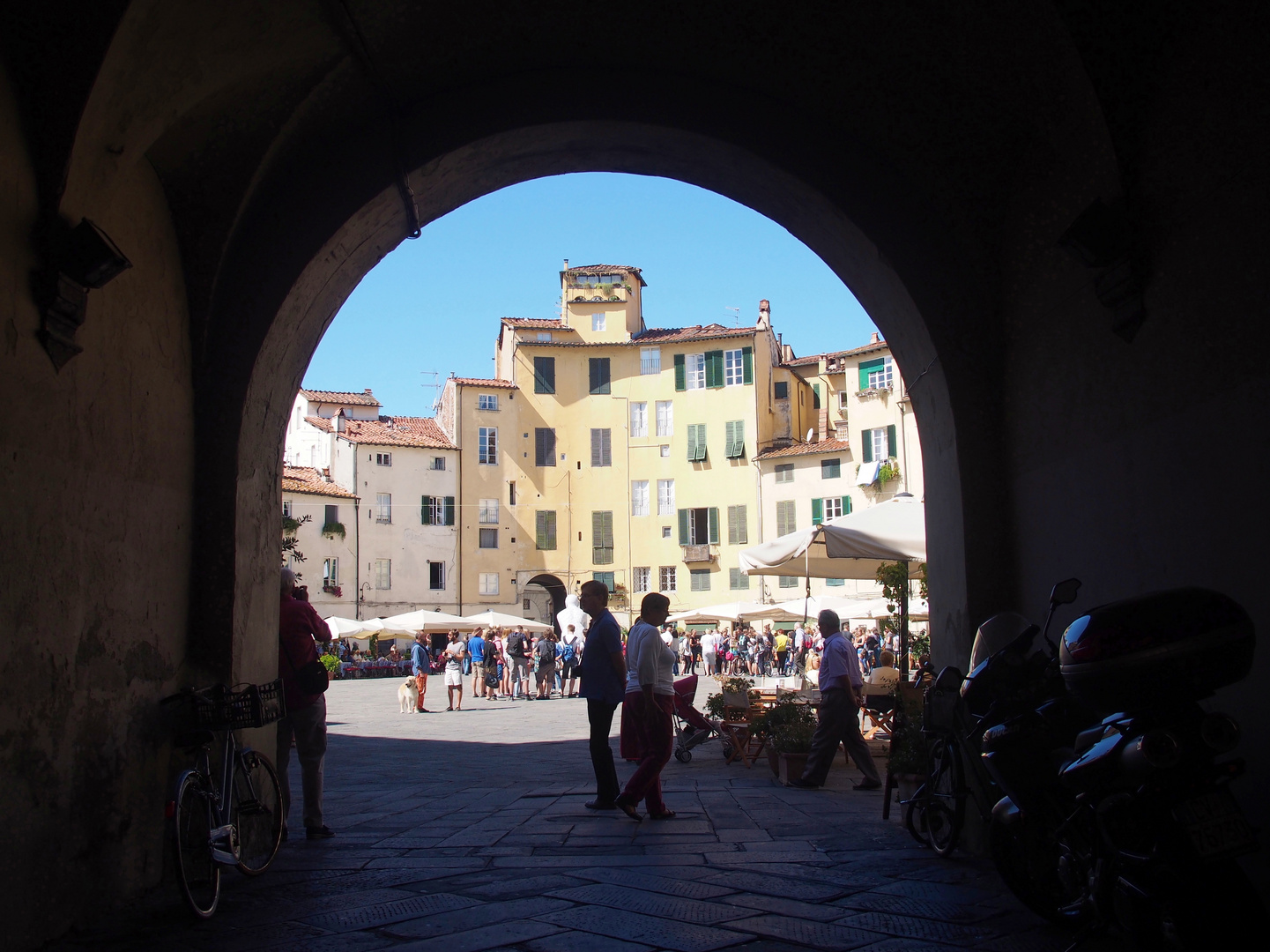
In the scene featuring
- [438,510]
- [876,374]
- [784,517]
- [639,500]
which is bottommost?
[784,517]

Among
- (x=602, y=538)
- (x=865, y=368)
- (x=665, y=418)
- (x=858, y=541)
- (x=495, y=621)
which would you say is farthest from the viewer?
(x=665, y=418)

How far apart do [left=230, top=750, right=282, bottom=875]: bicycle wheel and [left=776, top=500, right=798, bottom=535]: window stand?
3952cm

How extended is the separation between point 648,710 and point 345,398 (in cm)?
4876

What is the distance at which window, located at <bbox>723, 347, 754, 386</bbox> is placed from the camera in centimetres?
4688

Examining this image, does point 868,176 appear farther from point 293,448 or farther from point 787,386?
point 293,448

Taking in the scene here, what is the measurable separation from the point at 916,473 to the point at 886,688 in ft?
105

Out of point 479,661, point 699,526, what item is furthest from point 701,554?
point 479,661

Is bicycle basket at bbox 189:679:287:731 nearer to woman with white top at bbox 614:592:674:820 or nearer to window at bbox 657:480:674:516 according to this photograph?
woman with white top at bbox 614:592:674:820

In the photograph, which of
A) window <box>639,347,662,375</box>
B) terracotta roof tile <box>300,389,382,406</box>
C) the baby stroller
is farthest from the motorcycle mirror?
terracotta roof tile <box>300,389,382,406</box>

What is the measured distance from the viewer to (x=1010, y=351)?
5652mm

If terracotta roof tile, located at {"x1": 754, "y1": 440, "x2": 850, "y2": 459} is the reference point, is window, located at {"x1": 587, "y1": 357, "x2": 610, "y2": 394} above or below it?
above

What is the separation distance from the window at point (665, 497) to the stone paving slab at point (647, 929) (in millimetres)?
42641

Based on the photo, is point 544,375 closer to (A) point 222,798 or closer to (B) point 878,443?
(B) point 878,443

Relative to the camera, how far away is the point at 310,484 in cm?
4559
